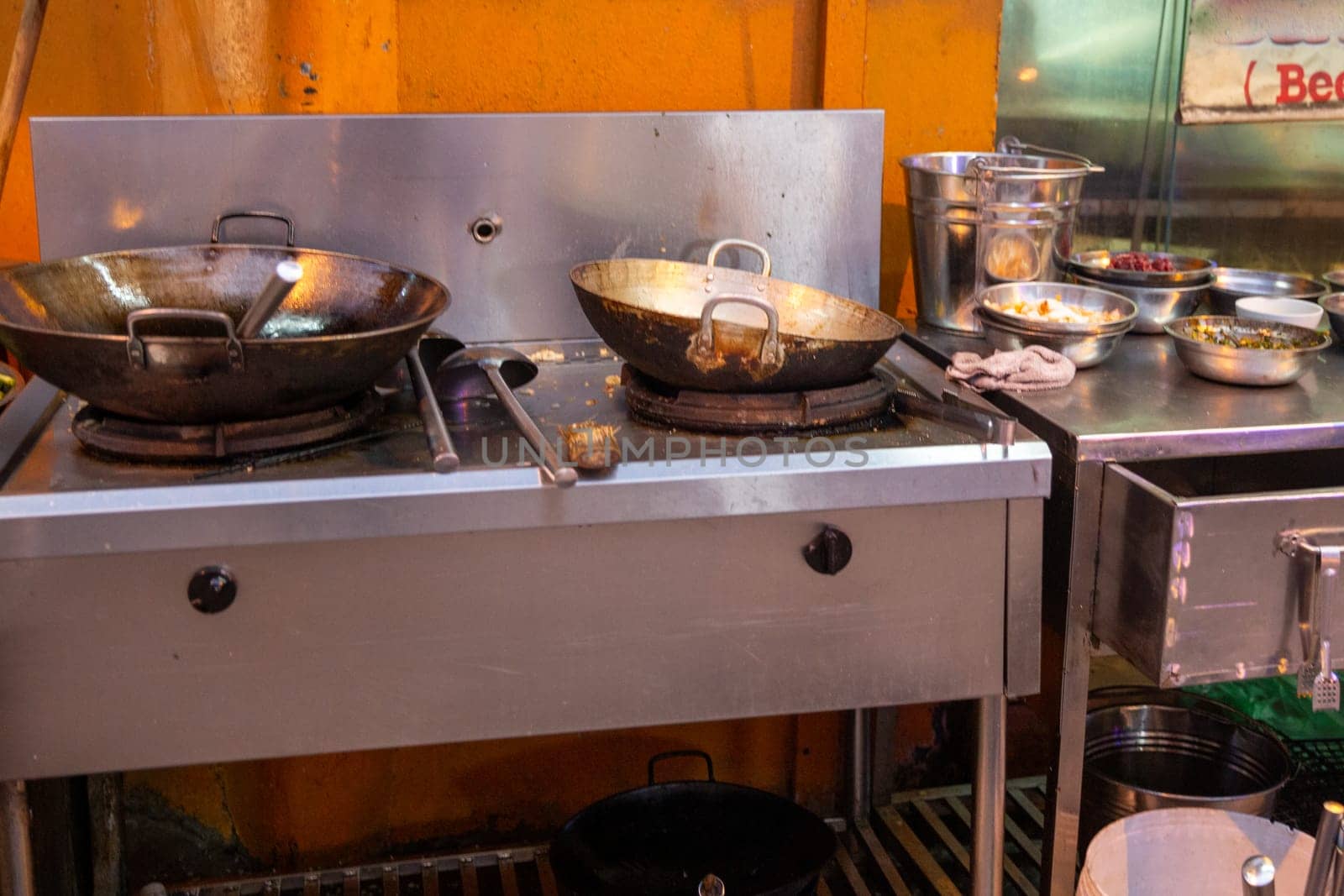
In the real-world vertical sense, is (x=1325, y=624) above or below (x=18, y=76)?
below

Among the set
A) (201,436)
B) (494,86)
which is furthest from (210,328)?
(494,86)

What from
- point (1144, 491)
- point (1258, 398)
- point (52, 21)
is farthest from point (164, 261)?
point (1258, 398)

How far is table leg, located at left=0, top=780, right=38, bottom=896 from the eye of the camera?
1506mm

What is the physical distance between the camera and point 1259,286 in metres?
2.39

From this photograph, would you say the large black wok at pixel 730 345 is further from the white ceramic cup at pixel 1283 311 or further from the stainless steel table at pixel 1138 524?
the white ceramic cup at pixel 1283 311

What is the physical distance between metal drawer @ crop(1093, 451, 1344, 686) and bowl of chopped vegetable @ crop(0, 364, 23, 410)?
5.25ft

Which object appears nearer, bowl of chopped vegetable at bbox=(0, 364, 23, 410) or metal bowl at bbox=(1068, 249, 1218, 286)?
bowl of chopped vegetable at bbox=(0, 364, 23, 410)

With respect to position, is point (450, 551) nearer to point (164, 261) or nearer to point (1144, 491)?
point (164, 261)

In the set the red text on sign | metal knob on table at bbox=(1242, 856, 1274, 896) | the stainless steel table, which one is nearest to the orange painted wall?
the red text on sign

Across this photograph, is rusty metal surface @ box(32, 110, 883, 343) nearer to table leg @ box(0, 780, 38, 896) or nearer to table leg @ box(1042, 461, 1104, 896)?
table leg @ box(1042, 461, 1104, 896)

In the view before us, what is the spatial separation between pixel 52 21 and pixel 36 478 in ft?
3.59

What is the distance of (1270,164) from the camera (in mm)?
2697

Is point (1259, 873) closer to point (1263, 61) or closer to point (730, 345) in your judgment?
point (730, 345)

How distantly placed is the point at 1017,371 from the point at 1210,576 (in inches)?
16.8
